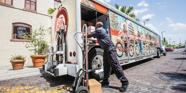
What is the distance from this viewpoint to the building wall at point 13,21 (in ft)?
39.3

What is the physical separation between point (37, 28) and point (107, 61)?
10427 millimetres

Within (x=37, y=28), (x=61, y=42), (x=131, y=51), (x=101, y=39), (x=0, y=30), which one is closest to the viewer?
(x=101, y=39)

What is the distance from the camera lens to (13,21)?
1270cm

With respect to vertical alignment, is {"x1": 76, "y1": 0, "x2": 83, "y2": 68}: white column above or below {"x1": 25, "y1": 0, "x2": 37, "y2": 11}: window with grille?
below

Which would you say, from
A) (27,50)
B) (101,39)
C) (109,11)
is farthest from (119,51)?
(27,50)

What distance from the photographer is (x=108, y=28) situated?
6.62 metres

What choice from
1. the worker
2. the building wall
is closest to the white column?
the worker

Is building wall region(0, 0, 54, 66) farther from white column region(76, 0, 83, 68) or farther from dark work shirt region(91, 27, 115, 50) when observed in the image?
dark work shirt region(91, 27, 115, 50)

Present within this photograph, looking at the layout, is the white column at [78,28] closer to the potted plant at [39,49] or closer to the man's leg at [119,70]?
the man's leg at [119,70]

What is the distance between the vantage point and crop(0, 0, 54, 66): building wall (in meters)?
12.0

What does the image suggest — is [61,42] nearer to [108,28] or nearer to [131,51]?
[108,28]

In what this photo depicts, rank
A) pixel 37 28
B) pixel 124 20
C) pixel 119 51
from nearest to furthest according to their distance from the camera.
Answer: pixel 119 51, pixel 124 20, pixel 37 28

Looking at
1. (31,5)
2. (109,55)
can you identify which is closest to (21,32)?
(31,5)

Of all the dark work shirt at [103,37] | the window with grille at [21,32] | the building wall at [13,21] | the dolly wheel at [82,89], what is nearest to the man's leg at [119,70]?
the dark work shirt at [103,37]
